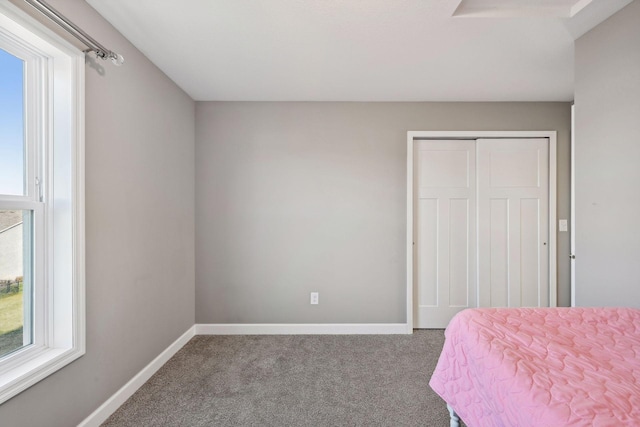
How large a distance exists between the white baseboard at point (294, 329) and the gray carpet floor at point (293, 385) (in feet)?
0.40

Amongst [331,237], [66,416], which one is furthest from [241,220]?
[66,416]

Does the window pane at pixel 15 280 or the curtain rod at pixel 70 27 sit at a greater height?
the curtain rod at pixel 70 27

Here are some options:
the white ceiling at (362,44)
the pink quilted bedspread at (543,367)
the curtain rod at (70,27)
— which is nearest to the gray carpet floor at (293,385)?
the pink quilted bedspread at (543,367)

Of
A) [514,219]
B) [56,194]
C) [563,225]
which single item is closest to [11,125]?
[56,194]

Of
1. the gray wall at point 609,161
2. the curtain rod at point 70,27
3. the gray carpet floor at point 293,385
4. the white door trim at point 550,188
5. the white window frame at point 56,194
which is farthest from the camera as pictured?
the white door trim at point 550,188

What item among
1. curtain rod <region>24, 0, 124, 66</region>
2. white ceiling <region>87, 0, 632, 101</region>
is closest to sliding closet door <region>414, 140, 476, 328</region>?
white ceiling <region>87, 0, 632, 101</region>

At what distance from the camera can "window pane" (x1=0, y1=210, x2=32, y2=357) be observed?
1.28 m

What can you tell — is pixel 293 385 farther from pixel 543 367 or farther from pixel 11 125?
pixel 11 125

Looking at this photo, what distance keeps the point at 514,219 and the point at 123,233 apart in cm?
345

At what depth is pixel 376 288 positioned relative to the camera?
9.28 feet

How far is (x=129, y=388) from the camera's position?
1.82m

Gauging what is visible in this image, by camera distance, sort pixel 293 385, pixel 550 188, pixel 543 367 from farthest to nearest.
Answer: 1. pixel 550 188
2. pixel 293 385
3. pixel 543 367

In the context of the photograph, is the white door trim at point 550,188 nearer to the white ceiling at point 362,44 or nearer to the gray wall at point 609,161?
the white ceiling at point 362,44

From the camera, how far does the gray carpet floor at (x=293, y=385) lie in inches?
64.7
